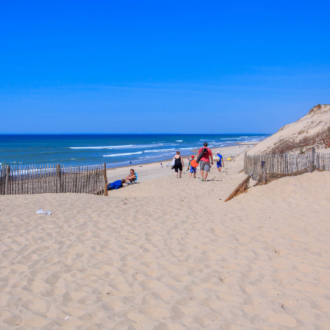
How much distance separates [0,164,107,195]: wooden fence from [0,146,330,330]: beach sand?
87.1 inches

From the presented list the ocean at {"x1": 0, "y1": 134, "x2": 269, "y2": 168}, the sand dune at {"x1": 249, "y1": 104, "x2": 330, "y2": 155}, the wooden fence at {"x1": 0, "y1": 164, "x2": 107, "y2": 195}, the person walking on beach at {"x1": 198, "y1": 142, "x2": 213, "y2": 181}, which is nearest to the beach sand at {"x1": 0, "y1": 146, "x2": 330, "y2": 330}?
the wooden fence at {"x1": 0, "y1": 164, "x2": 107, "y2": 195}

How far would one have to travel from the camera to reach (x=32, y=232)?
536cm

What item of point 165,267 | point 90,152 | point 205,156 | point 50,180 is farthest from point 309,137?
point 90,152

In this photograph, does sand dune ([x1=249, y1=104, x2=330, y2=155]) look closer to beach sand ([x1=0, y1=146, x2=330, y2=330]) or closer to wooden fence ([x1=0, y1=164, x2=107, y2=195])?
beach sand ([x1=0, y1=146, x2=330, y2=330])

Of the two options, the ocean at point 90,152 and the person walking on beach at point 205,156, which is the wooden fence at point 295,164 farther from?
the ocean at point 90,152

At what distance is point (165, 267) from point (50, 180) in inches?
278

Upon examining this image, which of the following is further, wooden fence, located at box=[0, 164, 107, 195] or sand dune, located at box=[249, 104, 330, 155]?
sand dune, located at box=[249, 104, 330, 155]

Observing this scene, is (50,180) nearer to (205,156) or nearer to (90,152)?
(205,156)

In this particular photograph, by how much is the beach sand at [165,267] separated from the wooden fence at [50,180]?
221 cm

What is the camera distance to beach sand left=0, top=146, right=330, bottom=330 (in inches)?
114

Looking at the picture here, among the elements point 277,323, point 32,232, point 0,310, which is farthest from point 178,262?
point 32,232

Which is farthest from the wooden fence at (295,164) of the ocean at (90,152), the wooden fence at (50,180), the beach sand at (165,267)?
the ocean at (90,152)

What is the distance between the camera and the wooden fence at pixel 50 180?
9.44m

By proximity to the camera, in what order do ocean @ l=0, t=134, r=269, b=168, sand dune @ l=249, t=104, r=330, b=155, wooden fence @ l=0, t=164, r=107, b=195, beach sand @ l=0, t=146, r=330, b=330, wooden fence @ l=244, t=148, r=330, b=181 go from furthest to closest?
ocean @ l=0, t=134, r=269, b=168, sand dune @ l=249, t=104, r=330, b=155, wooden fence @ l=0, t=164, r=107, b=195, wooden fence @ l=244, t=148, r=330, b=181, beach sand @ l=0, t=146, r=330, b=330
